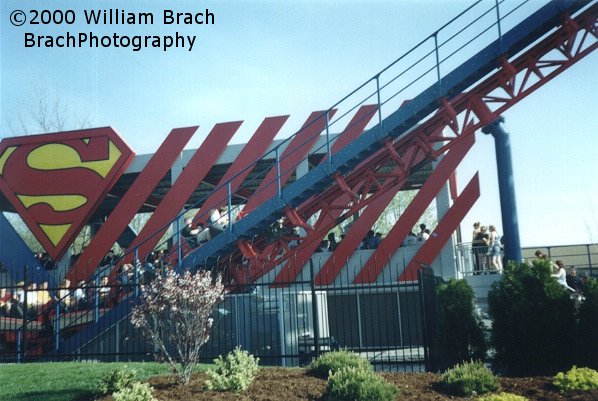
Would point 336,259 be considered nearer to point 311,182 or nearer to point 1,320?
point 311,182

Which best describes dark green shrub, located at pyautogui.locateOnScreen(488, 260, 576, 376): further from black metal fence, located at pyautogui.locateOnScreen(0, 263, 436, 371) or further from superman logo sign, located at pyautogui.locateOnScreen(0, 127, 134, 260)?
superman logo sign, located at pyautogui.locateOnScreen(0, 127, 134, 260)

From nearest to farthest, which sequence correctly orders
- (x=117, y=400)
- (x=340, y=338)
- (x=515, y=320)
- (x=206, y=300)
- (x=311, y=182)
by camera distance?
(x=117, y=400) → (x=206, y=300) → (x=515, y=320) → (x=311, y=182) → (x=340, y=338)

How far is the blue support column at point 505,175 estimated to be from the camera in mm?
15656

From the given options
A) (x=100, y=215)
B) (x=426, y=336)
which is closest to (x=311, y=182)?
(x=426, y=336)

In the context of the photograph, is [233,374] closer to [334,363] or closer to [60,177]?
[334,363]

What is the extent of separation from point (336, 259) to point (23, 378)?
34.7 ft

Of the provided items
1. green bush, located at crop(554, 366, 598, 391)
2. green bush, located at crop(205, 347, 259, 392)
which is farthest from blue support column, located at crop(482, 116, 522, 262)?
green bush, located at crop(205, 347, 259, 392)

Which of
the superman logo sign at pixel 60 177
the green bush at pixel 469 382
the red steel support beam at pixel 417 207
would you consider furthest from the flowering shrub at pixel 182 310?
the superman logo sign at pixel 60 177

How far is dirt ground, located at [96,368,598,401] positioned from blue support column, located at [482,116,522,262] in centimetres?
661

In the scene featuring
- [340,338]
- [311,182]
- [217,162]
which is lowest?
[340,338]

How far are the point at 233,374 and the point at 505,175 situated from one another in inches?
389

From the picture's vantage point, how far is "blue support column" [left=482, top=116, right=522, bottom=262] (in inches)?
616

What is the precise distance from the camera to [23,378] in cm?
1032

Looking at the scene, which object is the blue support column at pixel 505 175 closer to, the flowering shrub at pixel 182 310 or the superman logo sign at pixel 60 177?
the flowering shrub at pixel 182 310
